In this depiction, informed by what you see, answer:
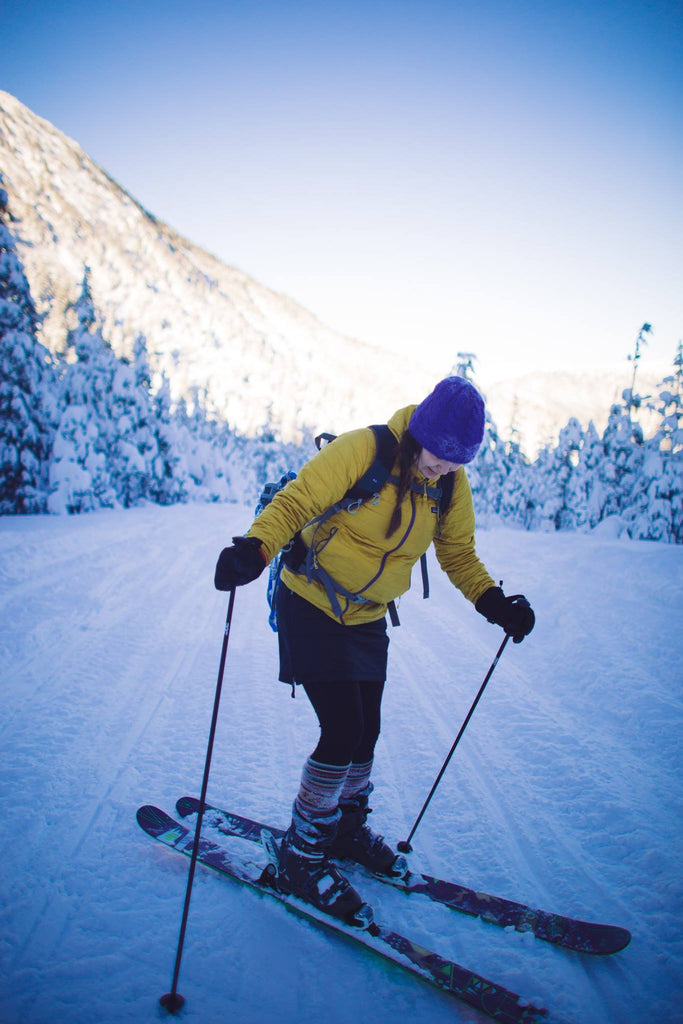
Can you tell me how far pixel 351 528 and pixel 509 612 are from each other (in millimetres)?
Answer: 1055

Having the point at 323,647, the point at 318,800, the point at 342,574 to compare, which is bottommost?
the point at 318,800

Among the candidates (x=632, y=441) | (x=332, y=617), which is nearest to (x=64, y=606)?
(x=332, y=617)

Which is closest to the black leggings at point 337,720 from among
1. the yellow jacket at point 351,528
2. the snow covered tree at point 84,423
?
the yellow jacket at point 351,528

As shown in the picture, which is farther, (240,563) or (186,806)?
(186,806)

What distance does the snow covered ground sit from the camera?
5.93 ft

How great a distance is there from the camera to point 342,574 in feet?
7.25

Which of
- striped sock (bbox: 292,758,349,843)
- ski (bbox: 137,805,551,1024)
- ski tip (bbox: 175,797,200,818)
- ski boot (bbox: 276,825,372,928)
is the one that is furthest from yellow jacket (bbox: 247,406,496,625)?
ski tip (bbox: 175,797,200,818)

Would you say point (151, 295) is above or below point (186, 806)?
above

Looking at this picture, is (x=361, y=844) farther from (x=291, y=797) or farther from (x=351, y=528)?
(x=351, y=528)

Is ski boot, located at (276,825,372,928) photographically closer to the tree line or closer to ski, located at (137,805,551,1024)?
ski, located at (137,805,551,1024)

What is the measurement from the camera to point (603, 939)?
6.80 ft

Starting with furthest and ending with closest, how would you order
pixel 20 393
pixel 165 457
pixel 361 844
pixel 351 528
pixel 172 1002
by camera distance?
pixel 165 457 < pixel 20 393 < pixel 361 844 < pixel 351 528 < pixel 172 1002

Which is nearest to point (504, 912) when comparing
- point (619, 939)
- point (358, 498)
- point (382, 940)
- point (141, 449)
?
point (619, 939)

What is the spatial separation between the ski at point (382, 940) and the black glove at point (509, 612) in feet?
4.62
